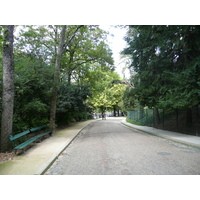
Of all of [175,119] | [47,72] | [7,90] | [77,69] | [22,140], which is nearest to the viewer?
[7,90]

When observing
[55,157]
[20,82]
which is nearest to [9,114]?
[20,82]

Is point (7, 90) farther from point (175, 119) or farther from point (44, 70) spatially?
point (175, 119)

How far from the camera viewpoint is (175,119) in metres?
15.8

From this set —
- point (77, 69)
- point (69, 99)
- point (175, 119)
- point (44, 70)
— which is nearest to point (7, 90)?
point (44, 70)

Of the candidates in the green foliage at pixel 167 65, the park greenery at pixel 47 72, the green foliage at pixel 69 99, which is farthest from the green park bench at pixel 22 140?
the green foliage at pixel 167 65

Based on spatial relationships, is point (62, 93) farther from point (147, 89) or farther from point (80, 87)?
point (147, 89)

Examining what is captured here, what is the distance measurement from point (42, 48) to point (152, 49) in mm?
8258

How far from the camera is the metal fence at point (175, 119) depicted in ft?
40.9

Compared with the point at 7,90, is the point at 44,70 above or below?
above

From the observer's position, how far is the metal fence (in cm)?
1247

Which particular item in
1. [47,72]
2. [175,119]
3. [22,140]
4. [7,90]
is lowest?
[22,140]

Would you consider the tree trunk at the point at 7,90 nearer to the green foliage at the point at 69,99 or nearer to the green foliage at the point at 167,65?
the green foliage at the point at 167,65

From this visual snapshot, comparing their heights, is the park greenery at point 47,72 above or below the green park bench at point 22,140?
above

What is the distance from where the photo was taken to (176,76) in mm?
10289
